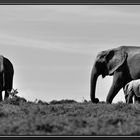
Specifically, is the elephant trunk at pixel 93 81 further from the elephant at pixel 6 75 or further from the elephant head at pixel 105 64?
the elephant at pixel 6 75

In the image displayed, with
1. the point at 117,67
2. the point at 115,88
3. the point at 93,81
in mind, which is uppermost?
the point at 117,67

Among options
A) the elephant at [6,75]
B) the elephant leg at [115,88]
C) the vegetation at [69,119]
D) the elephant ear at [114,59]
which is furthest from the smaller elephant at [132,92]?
the vegetation at [69,119]

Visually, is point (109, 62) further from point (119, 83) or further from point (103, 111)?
point (103, 111)

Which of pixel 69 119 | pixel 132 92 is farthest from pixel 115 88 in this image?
pixel 69 119

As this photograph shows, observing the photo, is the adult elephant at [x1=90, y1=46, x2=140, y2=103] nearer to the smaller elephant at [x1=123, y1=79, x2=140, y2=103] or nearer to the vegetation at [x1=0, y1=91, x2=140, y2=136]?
the smaller elephant at [x1=123, y1=79, x2=140, y2=103]

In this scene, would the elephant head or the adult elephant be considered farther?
the elephant head

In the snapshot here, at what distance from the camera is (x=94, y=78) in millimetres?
31688

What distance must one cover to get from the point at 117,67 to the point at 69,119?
37.4 ft

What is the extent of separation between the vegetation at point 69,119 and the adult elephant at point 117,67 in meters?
5.64

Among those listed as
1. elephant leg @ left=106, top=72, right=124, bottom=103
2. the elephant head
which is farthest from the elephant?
elephant leg @ left=106, top=72, right=124, bottom=103

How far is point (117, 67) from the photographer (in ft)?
102

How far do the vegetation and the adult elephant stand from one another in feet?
18.5

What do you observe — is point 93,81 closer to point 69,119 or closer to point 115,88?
point 115,88

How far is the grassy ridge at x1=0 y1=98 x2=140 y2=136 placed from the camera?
57.9 ft
